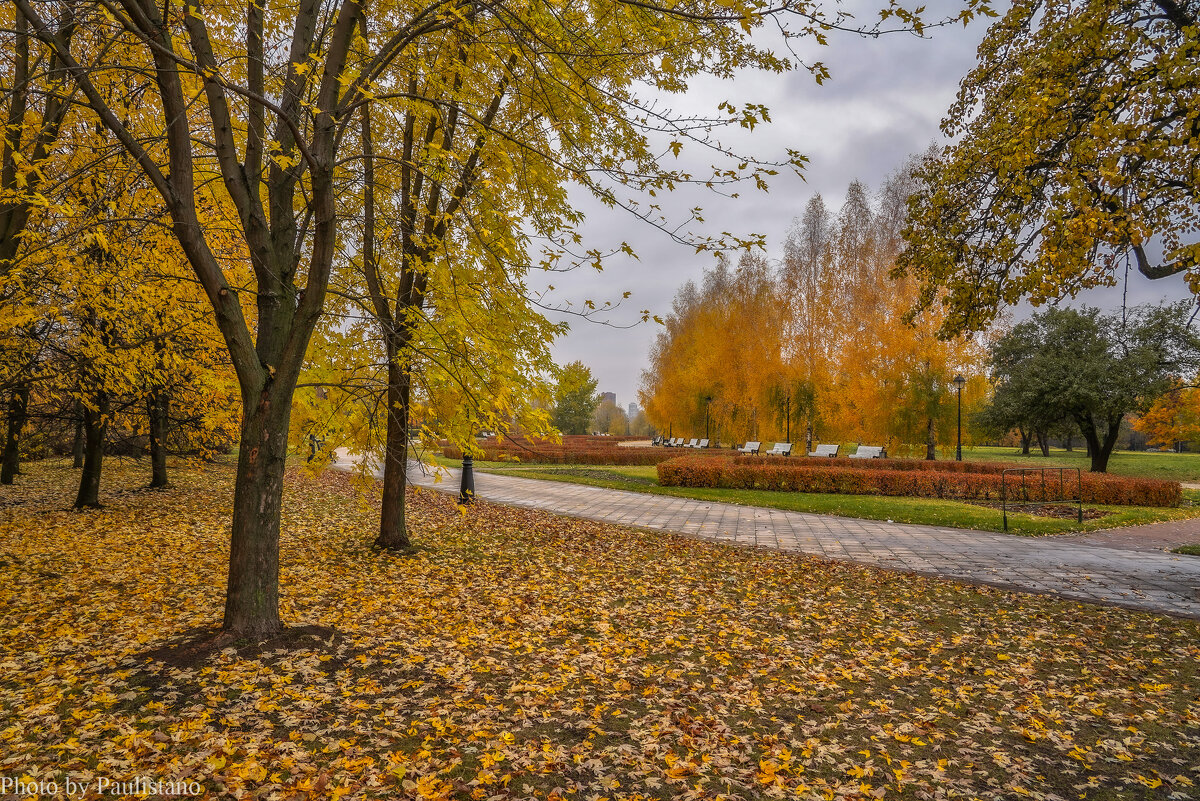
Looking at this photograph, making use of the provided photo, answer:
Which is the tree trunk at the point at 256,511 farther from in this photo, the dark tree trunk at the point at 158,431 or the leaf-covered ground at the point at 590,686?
the dark tree trunk at the point at 158,431

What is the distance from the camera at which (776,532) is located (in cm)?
955

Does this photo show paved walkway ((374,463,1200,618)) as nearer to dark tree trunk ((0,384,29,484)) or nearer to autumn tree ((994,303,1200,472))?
dark tree trunk ((0,384,29,484))

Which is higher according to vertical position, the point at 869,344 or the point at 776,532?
the point at 869,344

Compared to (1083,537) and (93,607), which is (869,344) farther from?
(93,607)

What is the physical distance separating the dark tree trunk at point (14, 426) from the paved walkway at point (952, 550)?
7.41m

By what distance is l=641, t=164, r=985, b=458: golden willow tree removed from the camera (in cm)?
2255

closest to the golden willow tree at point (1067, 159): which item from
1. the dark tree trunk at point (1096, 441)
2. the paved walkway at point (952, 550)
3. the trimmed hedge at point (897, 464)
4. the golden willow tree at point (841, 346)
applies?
the paved walkway at point (952, 550)

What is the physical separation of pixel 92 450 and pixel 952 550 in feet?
44.7

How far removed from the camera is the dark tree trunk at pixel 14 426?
30.7ft

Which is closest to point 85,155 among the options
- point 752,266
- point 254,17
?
point 254,17

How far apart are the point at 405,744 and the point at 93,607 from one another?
377 centimetres

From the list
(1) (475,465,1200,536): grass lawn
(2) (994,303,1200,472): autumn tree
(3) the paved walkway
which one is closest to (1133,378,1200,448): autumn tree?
(2) (994,303,1200,472): autumn tree

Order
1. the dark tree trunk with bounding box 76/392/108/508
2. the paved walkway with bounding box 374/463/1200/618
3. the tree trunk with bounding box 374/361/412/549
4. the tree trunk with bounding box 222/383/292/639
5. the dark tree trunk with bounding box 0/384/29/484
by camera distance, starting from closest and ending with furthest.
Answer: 1. the tree trunk with bounding box 222/383/292/639
2. the paved walkway with bounding box 374/463/1200/618
3. the tree trunk with bounding box 374/361/412/549
4. the dark tree trunk with bounding box 0/384/29/484
5. the dark tree trunk with bounding box 76/392/108/508

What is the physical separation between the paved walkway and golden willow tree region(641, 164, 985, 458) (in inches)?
457
